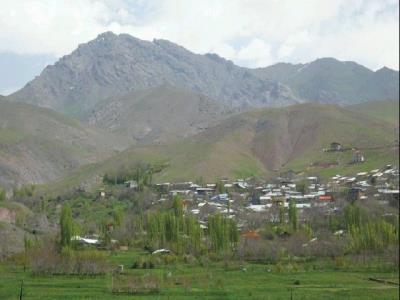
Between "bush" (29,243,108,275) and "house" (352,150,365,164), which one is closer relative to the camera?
"bush" (29,243,108,275)

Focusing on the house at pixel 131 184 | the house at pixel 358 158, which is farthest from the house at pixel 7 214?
the house at pixel 358 158

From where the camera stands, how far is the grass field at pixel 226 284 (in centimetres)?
4853

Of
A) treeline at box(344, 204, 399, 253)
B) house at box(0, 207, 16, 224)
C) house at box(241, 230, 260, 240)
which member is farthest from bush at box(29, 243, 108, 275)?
house at box(0, 207, 16, 224)

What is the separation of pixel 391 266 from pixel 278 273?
48.5 feet

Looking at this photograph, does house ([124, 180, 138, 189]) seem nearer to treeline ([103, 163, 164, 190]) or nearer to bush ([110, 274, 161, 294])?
treeline ([103, 163, 164, 190])

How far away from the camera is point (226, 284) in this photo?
56938 mm

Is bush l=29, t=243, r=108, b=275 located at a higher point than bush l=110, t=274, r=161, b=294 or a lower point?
higher

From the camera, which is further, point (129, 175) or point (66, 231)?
point (129, 175)

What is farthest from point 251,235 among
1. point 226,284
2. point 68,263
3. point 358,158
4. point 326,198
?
point 358,158

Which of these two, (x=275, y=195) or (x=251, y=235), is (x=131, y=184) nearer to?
(x=275, y=195)

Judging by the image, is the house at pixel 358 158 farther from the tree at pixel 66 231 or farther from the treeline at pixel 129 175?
the tree at pixel 66 231

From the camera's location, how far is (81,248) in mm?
81438

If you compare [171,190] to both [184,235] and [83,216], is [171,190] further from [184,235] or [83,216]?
[184,235]

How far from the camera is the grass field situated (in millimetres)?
48531
